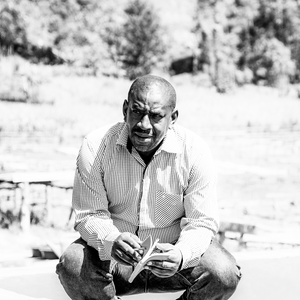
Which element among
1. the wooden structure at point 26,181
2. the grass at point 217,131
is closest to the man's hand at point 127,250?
the wooden structure at point 26,181

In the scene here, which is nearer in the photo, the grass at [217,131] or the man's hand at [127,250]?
the man's hand at [127,250]

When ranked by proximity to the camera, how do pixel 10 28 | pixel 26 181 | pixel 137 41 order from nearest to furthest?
1. pixel 26 181
2. pixel 10 28
3. pixel 137 41

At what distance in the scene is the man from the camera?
75.0 inches

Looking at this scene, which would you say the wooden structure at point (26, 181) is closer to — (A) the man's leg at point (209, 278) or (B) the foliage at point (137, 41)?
(A) the man's leg at point (209, 278)

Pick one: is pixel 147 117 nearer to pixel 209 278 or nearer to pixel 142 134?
pixel 142 134

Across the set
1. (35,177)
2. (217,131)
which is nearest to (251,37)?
(217,131)

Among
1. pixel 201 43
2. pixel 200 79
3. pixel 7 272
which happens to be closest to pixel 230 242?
pixel 7 272

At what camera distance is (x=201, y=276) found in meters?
1.92

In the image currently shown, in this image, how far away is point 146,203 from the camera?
6.52 feet

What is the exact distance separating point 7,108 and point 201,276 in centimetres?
1220

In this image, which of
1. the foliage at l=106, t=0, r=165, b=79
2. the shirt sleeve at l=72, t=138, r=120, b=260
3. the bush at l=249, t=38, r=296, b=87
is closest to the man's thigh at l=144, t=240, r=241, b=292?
the shirt sleeve at l=72, t=138, r=120, b=260

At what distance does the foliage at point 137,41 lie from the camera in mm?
19592

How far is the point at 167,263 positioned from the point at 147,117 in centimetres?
45

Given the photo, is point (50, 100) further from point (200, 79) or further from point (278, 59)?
point (278, 59)
